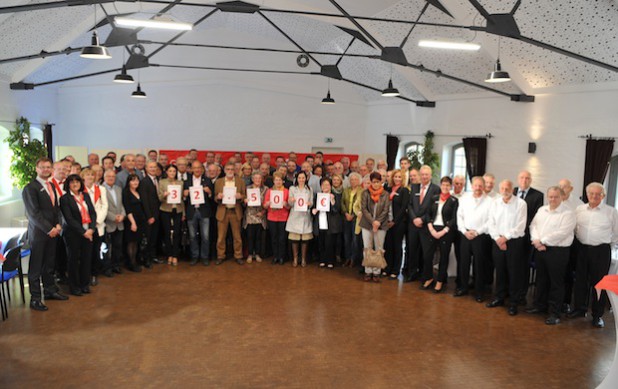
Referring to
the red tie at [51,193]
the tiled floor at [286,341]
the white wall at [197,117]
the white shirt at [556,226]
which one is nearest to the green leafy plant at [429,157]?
the white wall at [197,117]

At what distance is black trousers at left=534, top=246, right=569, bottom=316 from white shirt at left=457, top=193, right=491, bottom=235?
0.76m

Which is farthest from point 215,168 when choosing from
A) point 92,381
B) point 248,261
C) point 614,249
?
point 614,249

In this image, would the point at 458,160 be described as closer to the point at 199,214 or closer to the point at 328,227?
the point at 328,227

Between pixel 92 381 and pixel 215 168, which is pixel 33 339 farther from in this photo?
pixel 215 168

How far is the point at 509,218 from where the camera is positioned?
20.0 feet

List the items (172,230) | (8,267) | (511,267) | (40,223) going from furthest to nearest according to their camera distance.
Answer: (172,230), (511,267), (40,223), (8,267)

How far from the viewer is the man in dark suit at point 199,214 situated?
7.84 m

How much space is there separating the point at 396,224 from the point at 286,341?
307 centimetres

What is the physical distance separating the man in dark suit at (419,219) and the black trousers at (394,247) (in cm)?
17

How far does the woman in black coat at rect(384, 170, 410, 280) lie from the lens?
24.4 feet

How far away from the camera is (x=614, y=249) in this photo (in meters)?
6.89

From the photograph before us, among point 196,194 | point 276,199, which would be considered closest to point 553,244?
point 276,199

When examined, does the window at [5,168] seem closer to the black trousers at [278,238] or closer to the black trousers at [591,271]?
the black trousers at [278,238]

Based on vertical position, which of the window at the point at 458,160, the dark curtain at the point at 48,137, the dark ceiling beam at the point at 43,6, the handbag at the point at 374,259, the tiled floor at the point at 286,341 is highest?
the dark ceiling beam at the point at 43,6
